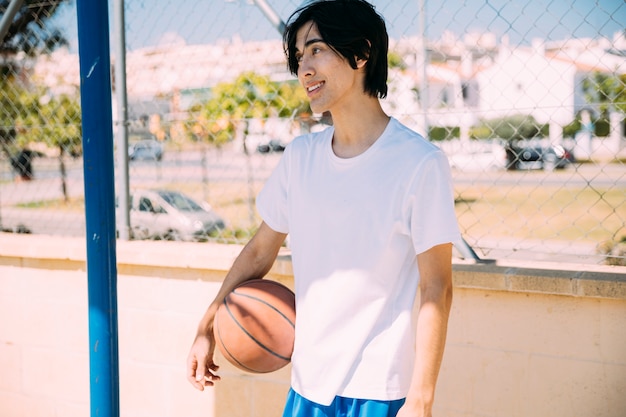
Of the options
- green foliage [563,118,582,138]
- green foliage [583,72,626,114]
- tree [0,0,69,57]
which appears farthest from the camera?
tree [0,0,69,57]

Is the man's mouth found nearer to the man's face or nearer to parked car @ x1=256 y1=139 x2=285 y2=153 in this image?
the man's face

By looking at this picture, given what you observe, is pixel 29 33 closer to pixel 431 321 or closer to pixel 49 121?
pixel 49 121

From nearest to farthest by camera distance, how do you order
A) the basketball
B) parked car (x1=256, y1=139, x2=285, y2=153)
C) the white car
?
1. the basketball
2. the white car
3. parked car (x1=256, y1=139, x2=285, y2=153)

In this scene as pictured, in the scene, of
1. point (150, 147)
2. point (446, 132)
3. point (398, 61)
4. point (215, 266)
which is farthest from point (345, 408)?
point (398, 61)

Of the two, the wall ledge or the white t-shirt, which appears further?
the wall ledge

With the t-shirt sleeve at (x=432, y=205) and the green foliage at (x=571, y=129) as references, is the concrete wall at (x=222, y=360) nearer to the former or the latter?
the t-shirt sleeve at (x=432, y=205)

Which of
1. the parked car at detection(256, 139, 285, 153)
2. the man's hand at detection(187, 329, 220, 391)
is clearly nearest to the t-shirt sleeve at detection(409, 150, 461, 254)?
the man's hand at detection(187, 329, 220, 391)

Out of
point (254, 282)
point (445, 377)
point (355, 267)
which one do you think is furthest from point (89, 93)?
point (445, 377)

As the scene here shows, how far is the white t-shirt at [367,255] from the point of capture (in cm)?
184

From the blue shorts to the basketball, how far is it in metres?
0.18

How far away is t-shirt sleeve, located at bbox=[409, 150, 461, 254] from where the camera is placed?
5.88ft

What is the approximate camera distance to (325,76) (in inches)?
78.1

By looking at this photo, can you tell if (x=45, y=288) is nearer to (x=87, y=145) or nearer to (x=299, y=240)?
(x=87, y=145)

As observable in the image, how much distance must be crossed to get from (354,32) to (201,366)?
117 cm
